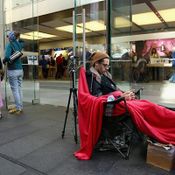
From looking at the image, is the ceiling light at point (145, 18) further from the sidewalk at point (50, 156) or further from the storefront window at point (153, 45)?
the sidewalk at point (50, 156)

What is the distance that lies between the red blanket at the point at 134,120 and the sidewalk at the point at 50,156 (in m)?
0.19

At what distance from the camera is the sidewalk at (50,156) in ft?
7.77

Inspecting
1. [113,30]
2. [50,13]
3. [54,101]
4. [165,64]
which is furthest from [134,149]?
[165,64]

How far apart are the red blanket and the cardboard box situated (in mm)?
101

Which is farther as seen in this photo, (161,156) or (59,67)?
(59,67)

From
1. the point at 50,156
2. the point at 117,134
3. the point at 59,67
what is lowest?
the point at 50,156

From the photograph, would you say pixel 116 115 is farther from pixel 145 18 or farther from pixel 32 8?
pixel 145 18

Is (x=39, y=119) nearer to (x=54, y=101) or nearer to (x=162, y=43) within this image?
(x=54, y=101)

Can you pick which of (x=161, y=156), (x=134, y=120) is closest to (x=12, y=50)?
(x=134, y=120)

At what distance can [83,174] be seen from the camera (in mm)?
2293

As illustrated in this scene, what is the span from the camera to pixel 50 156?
108 inches

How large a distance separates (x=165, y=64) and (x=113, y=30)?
849cm

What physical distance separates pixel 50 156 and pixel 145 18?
10.3 metres

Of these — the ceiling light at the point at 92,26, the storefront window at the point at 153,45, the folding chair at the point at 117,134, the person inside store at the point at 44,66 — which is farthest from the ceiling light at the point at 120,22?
the person inside store at the point at 44,66
